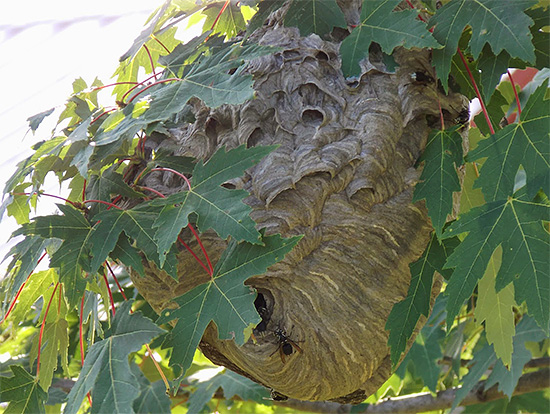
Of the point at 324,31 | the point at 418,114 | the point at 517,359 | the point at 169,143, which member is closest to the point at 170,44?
the point at 169,143

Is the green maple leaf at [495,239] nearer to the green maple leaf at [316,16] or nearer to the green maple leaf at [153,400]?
the green maple leaf at [316,16]

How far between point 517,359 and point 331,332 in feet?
2.18

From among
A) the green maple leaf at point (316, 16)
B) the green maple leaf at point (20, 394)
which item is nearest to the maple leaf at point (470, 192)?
the green maple leaf at point (316, 16)

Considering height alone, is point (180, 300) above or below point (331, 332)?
above

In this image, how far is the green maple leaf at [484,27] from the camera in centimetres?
101

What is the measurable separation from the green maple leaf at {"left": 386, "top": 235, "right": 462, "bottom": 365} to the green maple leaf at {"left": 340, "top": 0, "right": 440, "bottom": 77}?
1.18 feet

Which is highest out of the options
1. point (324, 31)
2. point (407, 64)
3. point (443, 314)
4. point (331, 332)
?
point (324, 31)

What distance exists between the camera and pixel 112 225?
1.07 metres

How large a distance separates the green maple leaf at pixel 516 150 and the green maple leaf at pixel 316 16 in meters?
0.33

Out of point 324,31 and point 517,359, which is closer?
point 324,31


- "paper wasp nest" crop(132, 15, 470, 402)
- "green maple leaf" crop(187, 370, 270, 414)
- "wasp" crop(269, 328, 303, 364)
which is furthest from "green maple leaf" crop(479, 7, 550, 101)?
"green maple leaf" crop(187, 370, 270, 414)

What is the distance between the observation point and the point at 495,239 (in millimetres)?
1028

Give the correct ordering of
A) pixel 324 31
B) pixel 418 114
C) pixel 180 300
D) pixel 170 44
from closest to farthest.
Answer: pixel 180 300, pixel 324 31, pixel 418 114, pixel 170 44

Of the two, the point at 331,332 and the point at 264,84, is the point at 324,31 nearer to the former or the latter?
the point at 264,84
